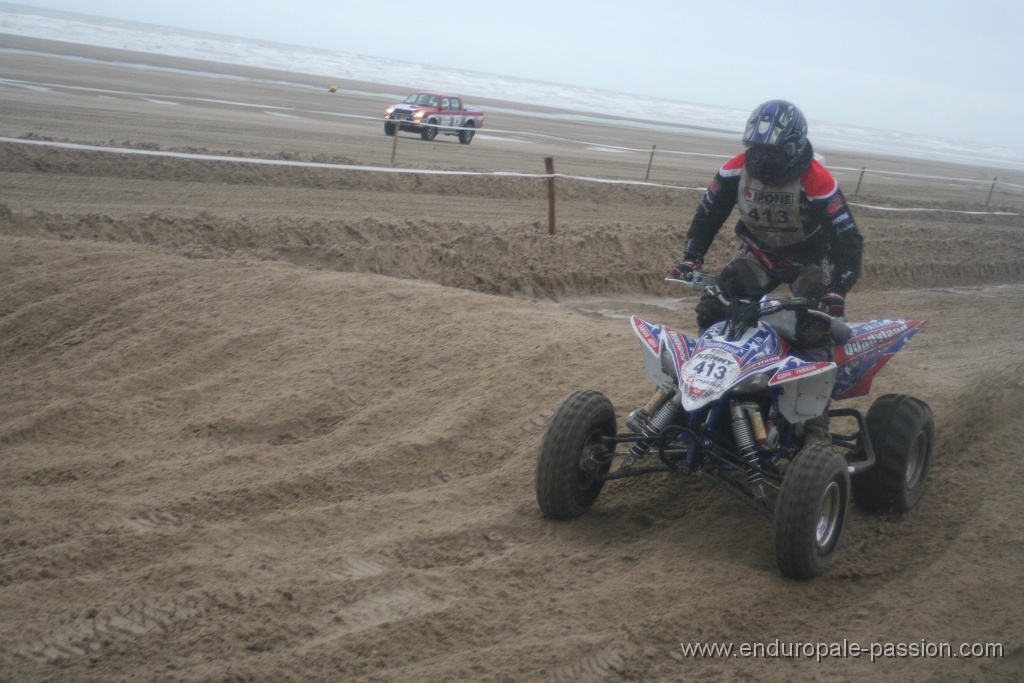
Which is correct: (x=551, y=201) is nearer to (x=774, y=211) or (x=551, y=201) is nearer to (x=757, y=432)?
(x=774, y=211)

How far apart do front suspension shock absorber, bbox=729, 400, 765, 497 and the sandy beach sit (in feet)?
1.35

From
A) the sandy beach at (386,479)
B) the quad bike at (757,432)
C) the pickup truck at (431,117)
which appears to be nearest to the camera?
the sandy beach at (386,479)

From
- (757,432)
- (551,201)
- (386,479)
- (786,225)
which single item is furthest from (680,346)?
(551,201)

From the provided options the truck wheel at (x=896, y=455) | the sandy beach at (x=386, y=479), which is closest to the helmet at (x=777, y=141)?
the truck wheel at (x=896, y=455)

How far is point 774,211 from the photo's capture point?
509 cm

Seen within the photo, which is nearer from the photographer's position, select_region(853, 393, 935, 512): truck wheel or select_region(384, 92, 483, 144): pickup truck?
select_region(853, 393, 935, 512): truck wheel

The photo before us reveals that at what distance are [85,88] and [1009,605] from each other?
29.8 m

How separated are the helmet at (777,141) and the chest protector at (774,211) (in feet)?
0.28

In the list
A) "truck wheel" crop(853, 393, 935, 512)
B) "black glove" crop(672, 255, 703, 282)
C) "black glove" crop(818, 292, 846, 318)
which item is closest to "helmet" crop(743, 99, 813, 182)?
"black glove" crop(672, 255, 703, 282)

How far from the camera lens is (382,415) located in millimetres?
6223

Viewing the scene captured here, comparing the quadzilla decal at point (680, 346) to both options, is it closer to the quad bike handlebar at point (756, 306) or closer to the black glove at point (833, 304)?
the quad bike handlebar at point (756, 306)

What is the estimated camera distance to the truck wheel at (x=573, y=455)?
4598mm

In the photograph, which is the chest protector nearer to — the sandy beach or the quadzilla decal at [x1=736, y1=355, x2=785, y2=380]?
the quadzilla decal at [x1=736, y1=355, x2=785, y2=380]

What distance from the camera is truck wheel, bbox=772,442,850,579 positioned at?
4.04 metres
